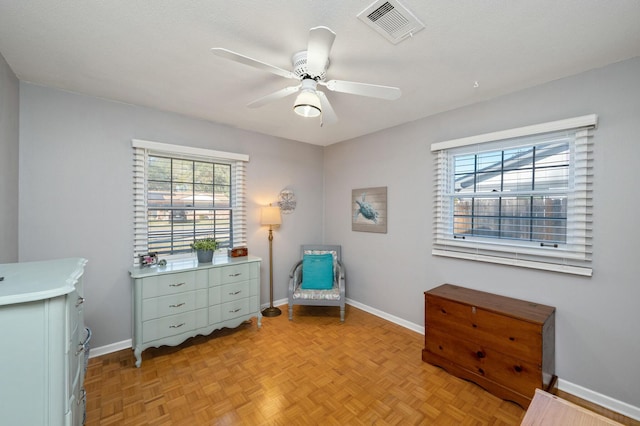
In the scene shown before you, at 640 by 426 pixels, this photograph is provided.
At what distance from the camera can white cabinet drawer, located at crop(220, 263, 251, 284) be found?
3.02m

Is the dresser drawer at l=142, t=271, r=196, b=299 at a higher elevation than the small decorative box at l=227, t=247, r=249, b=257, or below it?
below

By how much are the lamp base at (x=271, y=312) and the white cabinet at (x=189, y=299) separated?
1.12 ft

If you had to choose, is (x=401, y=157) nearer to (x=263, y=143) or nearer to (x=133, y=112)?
(x=263, y=143)

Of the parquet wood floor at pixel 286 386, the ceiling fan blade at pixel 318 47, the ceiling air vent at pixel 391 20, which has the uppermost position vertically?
the ceiling air vent at pixel 391 20

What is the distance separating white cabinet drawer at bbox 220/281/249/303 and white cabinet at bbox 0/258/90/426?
1.87m

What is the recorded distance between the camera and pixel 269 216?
3.65 metres

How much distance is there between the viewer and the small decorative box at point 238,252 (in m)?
3.33

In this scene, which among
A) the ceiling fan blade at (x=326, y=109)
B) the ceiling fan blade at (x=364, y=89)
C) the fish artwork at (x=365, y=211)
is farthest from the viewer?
the fish artwork at (x=365, y=211)

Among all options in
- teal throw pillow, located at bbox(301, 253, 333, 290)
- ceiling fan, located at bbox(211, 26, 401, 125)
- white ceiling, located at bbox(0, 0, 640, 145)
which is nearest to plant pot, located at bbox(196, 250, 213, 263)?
teal throw pillow, located at bbox(301, 253, 333, 290)

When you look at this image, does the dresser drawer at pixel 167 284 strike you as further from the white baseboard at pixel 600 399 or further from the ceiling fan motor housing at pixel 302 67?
the white baseboard at pixel 600 399

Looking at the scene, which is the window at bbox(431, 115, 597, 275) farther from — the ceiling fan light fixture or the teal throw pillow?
the ceiling fan light fixture

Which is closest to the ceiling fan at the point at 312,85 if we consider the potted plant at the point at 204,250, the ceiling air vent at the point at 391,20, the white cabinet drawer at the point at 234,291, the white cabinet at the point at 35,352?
the ceiling air vent at the point at 391,20

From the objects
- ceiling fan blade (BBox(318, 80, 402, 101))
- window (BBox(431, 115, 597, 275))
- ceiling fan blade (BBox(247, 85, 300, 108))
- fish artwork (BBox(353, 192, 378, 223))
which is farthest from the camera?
fish artwork (BBox(353, 192, 378, 223))

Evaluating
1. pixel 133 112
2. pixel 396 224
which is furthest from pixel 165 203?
pixel 396 224
